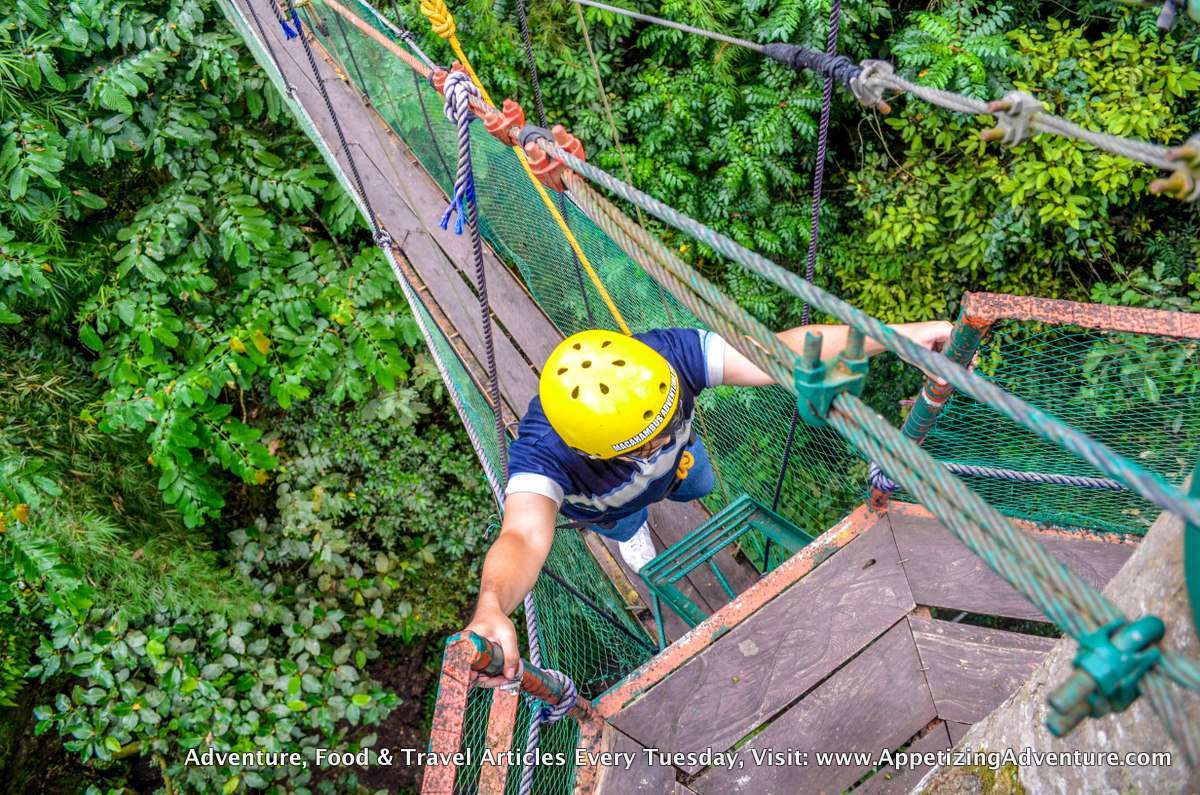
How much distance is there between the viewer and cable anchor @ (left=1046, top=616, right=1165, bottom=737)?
61 centimetres

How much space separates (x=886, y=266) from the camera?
399cm

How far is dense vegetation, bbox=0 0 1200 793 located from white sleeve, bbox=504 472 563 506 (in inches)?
77.4

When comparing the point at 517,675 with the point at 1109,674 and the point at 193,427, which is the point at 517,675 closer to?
the point at 1109,674

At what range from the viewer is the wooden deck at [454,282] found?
2.85 m

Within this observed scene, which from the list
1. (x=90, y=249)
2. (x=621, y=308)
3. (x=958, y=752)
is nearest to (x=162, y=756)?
(x=90, y=249)

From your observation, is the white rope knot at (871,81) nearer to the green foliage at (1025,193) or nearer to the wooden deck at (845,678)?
the wooden deck at (845,678)

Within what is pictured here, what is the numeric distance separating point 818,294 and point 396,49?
6.66ft

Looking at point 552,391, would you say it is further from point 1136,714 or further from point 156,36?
point 156,36

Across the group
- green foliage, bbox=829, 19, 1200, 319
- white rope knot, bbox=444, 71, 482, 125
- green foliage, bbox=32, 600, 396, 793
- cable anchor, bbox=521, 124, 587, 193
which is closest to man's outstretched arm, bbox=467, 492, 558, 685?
cable anchor, bbox=521, 124, 587, 193

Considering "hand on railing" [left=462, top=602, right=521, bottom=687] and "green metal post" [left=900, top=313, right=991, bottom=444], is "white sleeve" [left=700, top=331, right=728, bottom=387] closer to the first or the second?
"green metal post" [left=900, top=313, right=991, bottom=444]

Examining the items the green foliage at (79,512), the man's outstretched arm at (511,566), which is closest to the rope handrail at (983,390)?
the man's outstretched arm at (511,566)

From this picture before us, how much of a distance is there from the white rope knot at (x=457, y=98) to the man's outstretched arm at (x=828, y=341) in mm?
748

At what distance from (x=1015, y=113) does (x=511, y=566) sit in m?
1.31

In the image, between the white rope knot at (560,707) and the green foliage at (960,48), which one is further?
the green foliage at (960,48)
